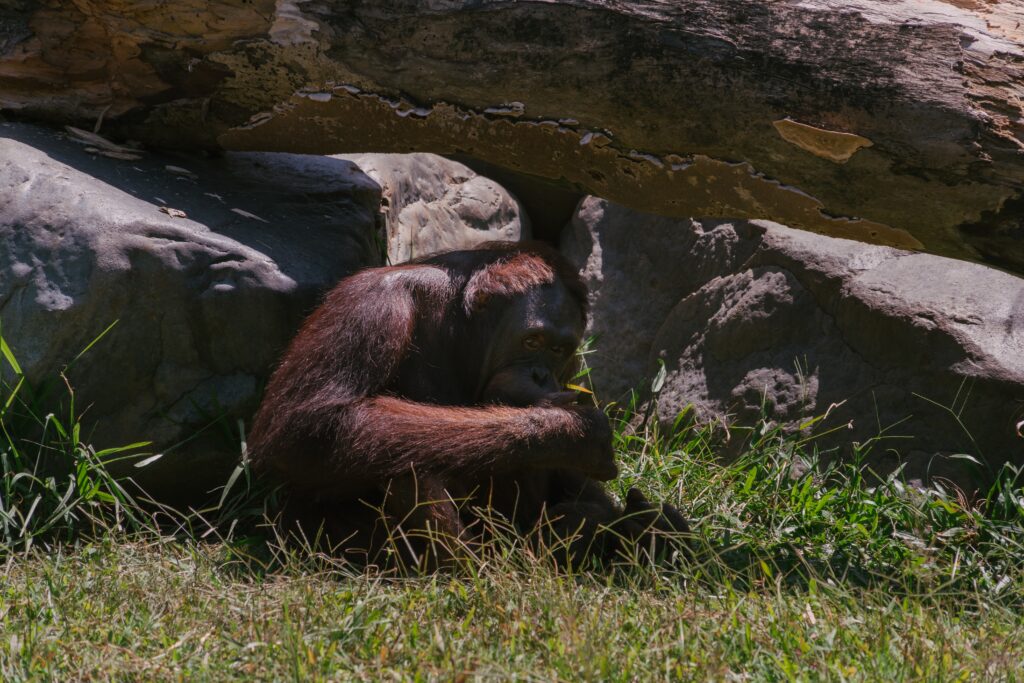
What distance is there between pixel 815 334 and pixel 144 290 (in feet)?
7.94

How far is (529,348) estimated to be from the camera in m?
3.53

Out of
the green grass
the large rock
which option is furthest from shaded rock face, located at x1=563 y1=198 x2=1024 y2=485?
the large rock

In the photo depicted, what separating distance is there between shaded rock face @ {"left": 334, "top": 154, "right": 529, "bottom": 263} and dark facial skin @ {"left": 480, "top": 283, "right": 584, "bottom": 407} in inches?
34.5

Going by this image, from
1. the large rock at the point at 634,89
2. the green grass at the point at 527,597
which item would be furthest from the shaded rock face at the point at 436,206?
the green grass at the point at 527,597

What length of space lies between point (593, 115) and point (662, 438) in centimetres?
149

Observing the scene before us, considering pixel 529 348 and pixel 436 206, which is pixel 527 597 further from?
pixel 436 206

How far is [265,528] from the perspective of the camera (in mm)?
3500

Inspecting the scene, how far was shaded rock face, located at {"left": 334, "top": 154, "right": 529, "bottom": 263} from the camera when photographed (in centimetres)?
464

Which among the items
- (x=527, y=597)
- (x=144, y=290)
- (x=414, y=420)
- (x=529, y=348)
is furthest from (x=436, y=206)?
(x=527, y=597)

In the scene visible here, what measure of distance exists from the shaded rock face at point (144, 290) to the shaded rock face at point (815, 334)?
1560 mm

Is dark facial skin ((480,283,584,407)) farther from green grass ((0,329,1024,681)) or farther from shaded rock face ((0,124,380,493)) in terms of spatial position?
shaded rock face ((0,124,380,493))

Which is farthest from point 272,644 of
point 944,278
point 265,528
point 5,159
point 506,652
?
point 944,278

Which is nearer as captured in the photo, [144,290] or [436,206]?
[144,290]

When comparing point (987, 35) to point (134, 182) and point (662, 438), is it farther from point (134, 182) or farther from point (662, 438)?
point (134, 182)
